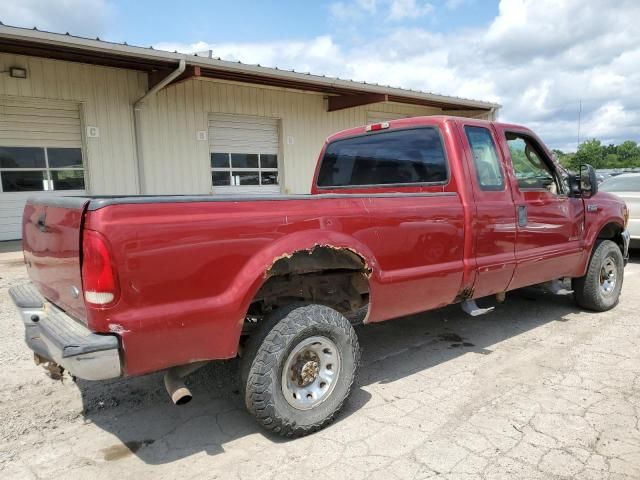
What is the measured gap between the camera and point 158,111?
34.2 ft

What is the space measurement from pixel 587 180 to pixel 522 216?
3.69ft

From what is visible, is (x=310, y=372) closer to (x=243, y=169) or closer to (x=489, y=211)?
(x=489, y=211)

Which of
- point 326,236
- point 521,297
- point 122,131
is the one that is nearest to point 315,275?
point 326,236

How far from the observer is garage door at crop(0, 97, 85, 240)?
8.96 m

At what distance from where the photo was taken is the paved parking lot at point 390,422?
2.69 meters

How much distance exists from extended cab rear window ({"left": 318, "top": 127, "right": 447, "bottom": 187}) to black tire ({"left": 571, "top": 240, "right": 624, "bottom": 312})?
8.40ft

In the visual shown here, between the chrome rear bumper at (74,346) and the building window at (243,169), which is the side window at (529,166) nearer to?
the chrome rear bumper at (74,346)

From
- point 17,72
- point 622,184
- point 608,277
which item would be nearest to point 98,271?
point 608,277

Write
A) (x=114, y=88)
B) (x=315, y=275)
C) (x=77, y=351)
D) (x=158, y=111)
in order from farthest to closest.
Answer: (x=158, y=111), (x=114, y=88), (x=315, y=275), (x=77, y=351)

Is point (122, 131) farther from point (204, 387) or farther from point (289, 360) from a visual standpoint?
point (289, 360)

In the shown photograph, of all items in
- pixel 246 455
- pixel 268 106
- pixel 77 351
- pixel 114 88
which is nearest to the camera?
pixel 77 351

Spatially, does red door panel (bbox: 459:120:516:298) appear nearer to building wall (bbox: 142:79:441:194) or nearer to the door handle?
the door handle

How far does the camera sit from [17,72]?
339 inches

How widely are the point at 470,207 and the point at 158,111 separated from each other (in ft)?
27.6
